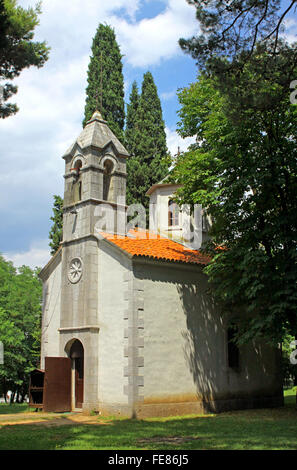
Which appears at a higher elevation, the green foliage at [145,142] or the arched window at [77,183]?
the green foliage at [145,142]

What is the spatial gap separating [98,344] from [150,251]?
156 inches

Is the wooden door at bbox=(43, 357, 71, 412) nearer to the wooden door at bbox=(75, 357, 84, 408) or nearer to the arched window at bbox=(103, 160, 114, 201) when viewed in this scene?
the wooden door at bbox=(75, 357, 84, 408)

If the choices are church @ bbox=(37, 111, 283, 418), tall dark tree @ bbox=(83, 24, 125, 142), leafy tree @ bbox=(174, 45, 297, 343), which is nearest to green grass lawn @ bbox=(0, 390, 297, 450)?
church @ bbox=(37, 111, 283, 418)

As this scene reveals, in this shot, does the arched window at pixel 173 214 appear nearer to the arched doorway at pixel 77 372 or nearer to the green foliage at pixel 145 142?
the green foliage at pixel 145 142

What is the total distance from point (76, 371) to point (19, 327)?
1818 cm

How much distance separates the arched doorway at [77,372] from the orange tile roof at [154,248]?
14.1 feet

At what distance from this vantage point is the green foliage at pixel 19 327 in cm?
3173

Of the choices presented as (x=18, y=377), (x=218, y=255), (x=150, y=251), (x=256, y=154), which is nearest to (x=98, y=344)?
(x=150, y=251)

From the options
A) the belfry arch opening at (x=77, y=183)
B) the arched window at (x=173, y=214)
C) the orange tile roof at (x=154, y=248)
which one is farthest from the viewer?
the arched window at (x=173, y=214)

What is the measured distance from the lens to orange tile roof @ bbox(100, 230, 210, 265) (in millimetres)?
17688

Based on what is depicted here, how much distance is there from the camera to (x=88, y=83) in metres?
32.5

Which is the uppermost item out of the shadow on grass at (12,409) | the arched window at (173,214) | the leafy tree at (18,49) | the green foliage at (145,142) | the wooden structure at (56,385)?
the green foliage at (145,142)

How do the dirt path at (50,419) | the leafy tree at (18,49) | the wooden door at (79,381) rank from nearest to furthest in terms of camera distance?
1. the leafy tree at (18,49)
2. the dirt path at (50,419)
3. the wooden door at (79,381)

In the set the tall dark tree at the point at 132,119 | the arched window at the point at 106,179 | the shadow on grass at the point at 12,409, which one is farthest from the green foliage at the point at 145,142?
the shadow on grass at the point at 12,409
